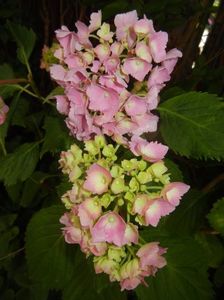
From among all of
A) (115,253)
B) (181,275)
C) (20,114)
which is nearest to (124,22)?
(115,253)

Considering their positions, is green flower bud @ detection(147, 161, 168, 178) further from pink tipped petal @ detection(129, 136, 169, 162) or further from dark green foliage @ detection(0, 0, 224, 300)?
dark green foliage @ detection(0, 0, 224, 300)

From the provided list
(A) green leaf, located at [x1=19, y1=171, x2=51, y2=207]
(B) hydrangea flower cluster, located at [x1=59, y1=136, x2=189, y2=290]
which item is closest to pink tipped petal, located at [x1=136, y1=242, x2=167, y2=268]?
(B) hydrangea flower cluster, located at [x1=59, y1=136, x2=189, y2=290]

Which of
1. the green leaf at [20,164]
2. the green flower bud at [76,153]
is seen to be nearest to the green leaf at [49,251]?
the green leaf at [20,164]

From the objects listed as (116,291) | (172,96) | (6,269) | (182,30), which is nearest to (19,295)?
(6,269)

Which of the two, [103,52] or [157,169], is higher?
[103,52]

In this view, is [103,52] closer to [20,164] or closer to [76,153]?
[76,153]

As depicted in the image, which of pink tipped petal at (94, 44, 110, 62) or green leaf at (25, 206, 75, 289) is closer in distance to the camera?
pink tipped petal at (94, 44, 110, 62)
